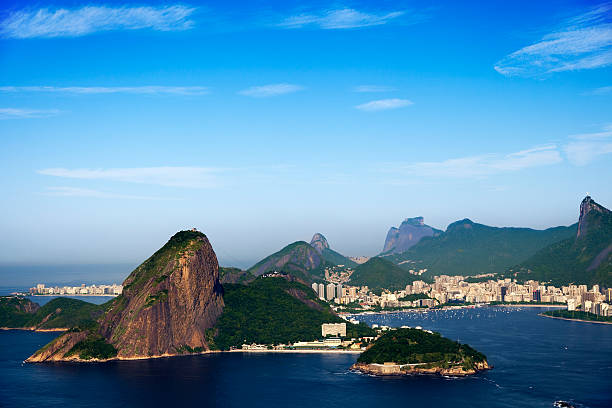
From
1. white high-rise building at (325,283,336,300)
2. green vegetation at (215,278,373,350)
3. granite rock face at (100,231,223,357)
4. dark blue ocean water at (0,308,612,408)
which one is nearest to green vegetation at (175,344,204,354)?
granite rock face at (100,231,223,357)

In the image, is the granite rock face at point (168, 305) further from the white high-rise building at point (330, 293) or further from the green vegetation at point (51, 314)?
the white high-rise building at point (330, 293)

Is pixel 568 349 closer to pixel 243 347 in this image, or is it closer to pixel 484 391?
pixel 484 391

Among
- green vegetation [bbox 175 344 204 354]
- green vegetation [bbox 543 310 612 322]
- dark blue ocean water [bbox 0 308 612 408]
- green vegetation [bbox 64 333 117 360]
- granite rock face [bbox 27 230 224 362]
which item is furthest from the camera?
green vegetation [bbox 543 310 612 322]

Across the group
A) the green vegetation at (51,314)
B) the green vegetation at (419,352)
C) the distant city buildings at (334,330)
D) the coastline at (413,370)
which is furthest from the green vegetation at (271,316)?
the green vegetation at (51,314)

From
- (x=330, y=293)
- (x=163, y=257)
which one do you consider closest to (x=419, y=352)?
(x=163, y=257)

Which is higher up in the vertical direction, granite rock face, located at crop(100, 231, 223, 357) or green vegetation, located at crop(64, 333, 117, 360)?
granite rock face, located at crop(100, 231, 223, 357)

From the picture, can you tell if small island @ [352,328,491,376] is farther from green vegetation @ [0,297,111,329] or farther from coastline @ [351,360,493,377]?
green vegetation @ [0,297,111,329]
